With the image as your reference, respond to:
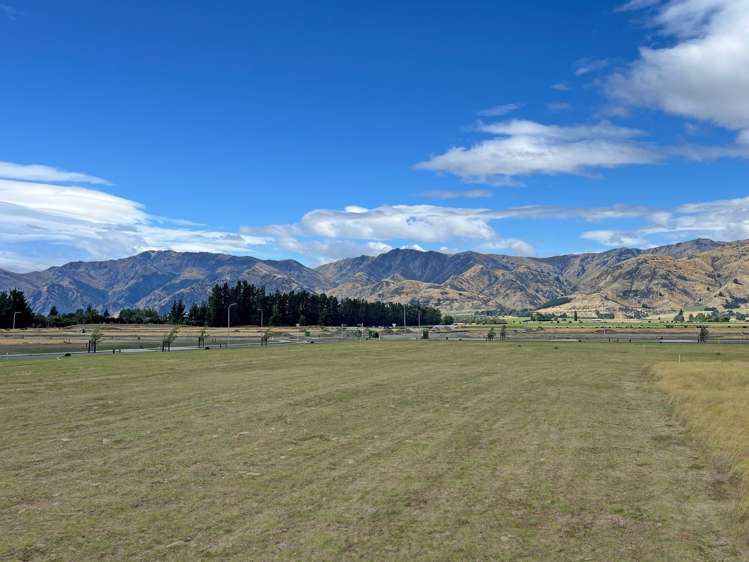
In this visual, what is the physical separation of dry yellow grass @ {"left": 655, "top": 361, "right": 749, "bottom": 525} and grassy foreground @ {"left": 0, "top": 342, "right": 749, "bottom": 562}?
647 millimetres

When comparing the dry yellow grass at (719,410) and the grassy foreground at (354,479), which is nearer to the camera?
the grassy foreground at (354,479)

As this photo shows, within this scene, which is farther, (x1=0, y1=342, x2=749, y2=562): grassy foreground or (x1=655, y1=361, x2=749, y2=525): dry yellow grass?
(x1=655, y1=361, x2=749, y2=525): dry yellow grass

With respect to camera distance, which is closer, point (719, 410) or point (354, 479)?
point (354, 479)

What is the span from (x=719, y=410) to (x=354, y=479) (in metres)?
17.3

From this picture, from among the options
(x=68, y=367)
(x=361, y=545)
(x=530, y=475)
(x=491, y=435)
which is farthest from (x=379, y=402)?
(x=68, y=367)

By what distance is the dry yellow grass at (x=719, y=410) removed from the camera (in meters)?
16.1

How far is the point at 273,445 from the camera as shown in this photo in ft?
61.6

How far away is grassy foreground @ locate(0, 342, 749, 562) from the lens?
10625 millimetres

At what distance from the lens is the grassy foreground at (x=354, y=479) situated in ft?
34.9

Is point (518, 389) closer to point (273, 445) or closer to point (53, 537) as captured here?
point (273, 445)

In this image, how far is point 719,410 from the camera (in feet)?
79.6

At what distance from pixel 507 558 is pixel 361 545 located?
2500mm

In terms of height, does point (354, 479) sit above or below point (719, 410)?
below

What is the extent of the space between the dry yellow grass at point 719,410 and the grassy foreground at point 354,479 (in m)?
0.65
